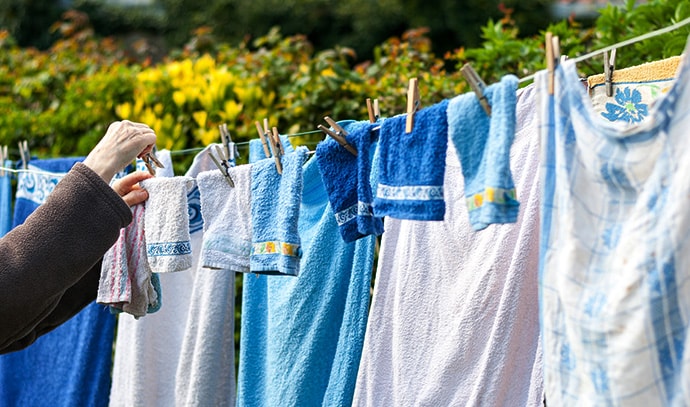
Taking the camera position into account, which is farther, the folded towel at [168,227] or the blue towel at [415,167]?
the folded towel at [168,227]

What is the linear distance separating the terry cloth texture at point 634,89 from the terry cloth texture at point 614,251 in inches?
12.4

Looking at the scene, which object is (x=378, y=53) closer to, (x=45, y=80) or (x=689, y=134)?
(x=45, y=80)

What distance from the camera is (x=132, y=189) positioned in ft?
7.02

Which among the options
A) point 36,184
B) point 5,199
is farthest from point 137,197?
point 5,199

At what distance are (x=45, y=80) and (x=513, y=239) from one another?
281 centimetres

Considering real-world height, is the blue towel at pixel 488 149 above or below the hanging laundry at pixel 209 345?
above

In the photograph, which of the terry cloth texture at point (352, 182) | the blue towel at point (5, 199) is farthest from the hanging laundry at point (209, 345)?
the blue towel at point (5, 199)

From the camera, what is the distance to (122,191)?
2131mm

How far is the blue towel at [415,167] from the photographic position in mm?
1442

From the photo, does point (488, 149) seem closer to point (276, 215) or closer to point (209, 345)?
point (276, 215)

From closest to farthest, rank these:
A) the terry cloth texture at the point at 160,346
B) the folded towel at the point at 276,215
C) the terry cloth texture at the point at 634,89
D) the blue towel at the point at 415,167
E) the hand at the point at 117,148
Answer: the blue towel at the point at 415,167, the terry cloth texture at the point at 634,89, the folded towel at the point at 276,215, the hand at the point at 117,148, the terry cloth texture at the point at 160,346

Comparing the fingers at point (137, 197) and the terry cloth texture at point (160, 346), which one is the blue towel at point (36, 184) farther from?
the fingers at point (137, 197)

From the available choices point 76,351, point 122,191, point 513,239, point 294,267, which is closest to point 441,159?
point 513,239

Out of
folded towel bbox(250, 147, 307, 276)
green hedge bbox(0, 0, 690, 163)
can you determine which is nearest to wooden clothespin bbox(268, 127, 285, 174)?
folded towel bbox(250, 147, 307, 276)
